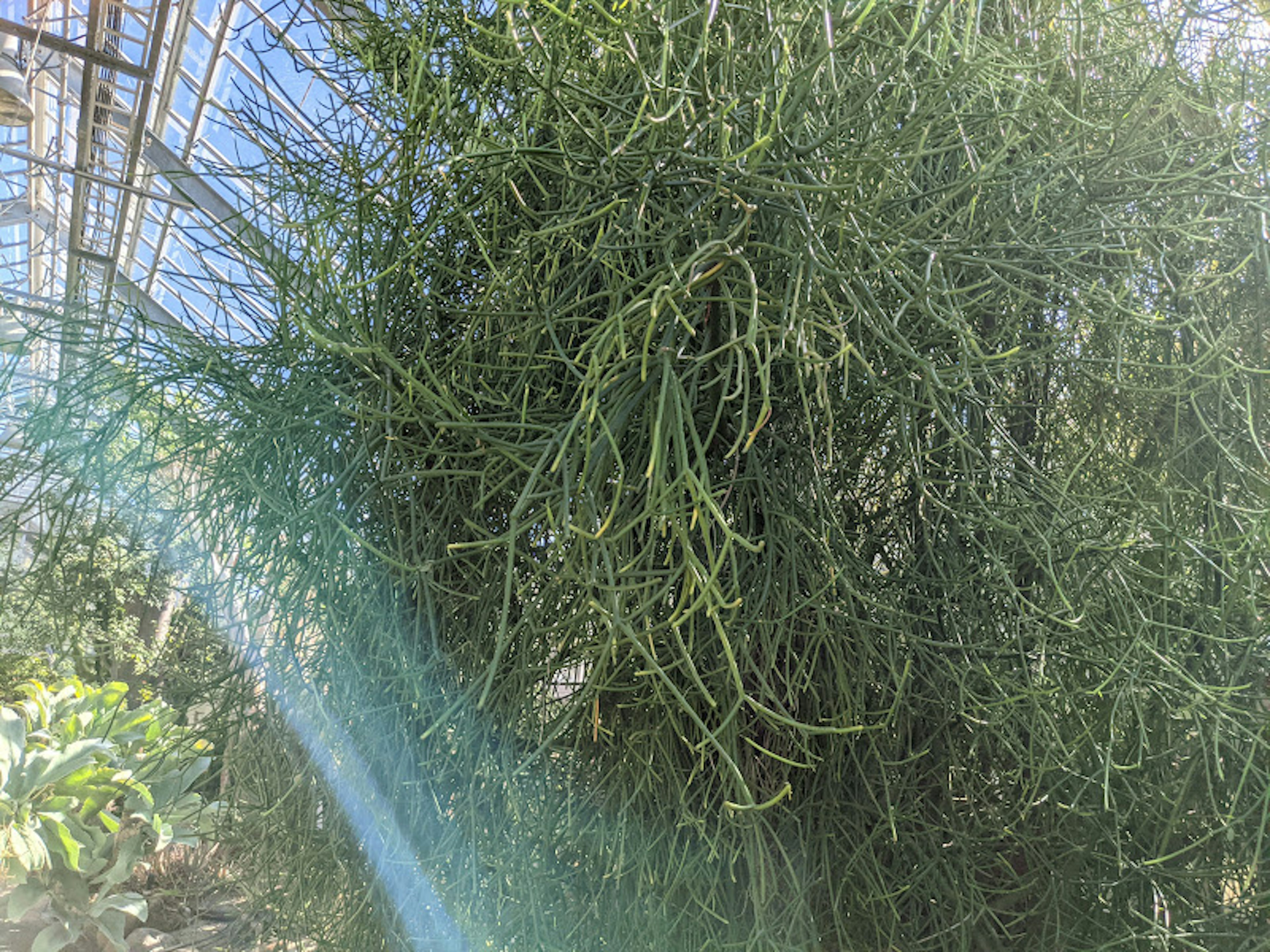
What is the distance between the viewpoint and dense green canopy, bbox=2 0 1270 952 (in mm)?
453

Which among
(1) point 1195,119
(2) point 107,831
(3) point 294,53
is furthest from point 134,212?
(1) point 1195,119

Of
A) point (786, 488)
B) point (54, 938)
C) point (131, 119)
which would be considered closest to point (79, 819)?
point (54, 938)

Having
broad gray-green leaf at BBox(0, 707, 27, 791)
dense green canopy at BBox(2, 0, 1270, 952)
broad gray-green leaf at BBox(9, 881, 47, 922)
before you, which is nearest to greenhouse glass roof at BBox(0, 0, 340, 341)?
dense green canopy at BBox(2, 0, 1270, 952)

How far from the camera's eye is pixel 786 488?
54 centimetres

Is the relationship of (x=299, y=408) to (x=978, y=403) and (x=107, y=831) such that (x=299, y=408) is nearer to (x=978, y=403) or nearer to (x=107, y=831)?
(x=978, y=403)

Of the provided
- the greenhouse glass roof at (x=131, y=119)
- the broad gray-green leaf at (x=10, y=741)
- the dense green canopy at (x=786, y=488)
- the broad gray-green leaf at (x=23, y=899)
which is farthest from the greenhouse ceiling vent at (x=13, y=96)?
the dense green canopy at (x=786, y=488)

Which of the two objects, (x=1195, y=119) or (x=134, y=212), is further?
(x=134, y=212)

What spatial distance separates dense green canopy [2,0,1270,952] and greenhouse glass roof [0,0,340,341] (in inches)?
10.5

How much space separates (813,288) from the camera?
429mm

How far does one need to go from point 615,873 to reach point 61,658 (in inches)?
13.8

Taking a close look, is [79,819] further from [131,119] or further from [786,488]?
[131,119]

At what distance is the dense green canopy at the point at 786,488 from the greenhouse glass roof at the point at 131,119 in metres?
0.27

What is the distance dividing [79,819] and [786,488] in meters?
2.43

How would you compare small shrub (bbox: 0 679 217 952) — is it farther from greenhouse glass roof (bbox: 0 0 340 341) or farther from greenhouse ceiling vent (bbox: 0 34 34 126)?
greenhouse ceiling vent (bbox: 0 34 34 126)
